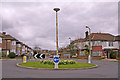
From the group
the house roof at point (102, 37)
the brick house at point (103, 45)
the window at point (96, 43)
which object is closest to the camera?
the brick house at point (103, 45)

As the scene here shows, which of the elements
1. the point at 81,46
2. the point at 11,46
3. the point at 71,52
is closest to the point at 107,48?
the point at 81,46

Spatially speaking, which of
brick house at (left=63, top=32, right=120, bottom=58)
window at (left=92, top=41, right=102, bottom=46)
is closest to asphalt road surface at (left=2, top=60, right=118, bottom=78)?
brick house at (left=63, top=32, right=120, bottom=58)

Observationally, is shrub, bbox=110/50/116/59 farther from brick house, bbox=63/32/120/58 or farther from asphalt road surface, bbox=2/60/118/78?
asphalt road surface, bbox=2/60/118/78

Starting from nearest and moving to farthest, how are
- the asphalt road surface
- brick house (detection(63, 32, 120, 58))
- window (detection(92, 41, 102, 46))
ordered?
the asphalt road surface
brick house (detection(63, 32, 120, 58))
window (detection(92, 41, 102, 46))

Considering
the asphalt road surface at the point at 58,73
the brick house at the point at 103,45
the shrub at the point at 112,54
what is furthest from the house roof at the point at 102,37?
the asphalt road surface at the point at 58,73

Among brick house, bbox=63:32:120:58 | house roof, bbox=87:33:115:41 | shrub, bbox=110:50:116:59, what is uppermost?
house roof, bbox=87:33:115:41

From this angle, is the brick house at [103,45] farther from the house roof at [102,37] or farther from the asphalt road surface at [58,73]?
the asphalt road surface at [58,73]

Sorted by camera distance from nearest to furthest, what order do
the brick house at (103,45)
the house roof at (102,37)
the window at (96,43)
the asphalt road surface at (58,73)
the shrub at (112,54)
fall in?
the asphalt road surface at (58,73)
the shrub at (112,54)
the brick house at (103,45)
the window at (96,43)
the house roof at (102,37)

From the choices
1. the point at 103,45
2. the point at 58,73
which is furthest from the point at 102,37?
the point at 58,73

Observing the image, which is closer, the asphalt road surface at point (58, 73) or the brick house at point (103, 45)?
the asphalt road surface at point (58, 73)

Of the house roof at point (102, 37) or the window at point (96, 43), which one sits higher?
Answer: the house roof at point (102, 37)

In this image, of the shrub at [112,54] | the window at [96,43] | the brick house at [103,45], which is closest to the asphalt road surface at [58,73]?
the shrub at [112,54]

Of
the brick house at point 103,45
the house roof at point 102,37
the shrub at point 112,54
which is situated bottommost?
the shrub at point 112,54

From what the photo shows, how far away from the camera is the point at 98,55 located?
50.8 m
